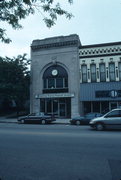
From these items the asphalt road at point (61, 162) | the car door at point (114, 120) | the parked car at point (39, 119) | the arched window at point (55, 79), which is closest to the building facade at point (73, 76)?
the arched window at point (55, 79)

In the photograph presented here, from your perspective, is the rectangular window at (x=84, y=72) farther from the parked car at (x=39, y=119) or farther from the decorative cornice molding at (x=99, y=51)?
the parked car at (x=39, y=119)

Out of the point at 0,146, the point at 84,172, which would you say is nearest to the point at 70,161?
the point at 84,172

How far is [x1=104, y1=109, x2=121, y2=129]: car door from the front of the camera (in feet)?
42.4

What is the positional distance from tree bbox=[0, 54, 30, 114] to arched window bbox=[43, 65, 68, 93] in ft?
10.3

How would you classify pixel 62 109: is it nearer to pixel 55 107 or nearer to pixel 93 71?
pixel 55 107

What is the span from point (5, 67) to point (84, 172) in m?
24.5

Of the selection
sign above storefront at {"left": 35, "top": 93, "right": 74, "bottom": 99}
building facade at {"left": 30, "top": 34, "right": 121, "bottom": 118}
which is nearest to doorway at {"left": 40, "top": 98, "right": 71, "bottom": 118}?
building facade at {"left": 30, "top": 34, "right": 121, "bottom": 118}

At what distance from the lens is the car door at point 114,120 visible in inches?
508

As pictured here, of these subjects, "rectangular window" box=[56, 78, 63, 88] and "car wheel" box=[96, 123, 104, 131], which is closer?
"car wheel" box=[96, 123, 104, 131]

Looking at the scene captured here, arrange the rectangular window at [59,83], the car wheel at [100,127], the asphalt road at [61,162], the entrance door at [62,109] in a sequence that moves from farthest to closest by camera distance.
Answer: the rectangular window at [59,83] < the entrance door at [62,109] < the car wheel at [100,127] < the asphalt road at [61,162]

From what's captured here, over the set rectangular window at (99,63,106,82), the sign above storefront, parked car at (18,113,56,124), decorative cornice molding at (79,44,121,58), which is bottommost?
parked car at (18,113,56,124)

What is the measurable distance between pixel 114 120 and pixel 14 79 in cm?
1901

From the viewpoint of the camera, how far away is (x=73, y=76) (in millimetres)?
25719

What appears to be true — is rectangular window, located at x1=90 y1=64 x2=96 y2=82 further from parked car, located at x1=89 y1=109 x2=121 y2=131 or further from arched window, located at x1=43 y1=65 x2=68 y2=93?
parked car, located at x1=89 y1=109 x2=121 y2=131
